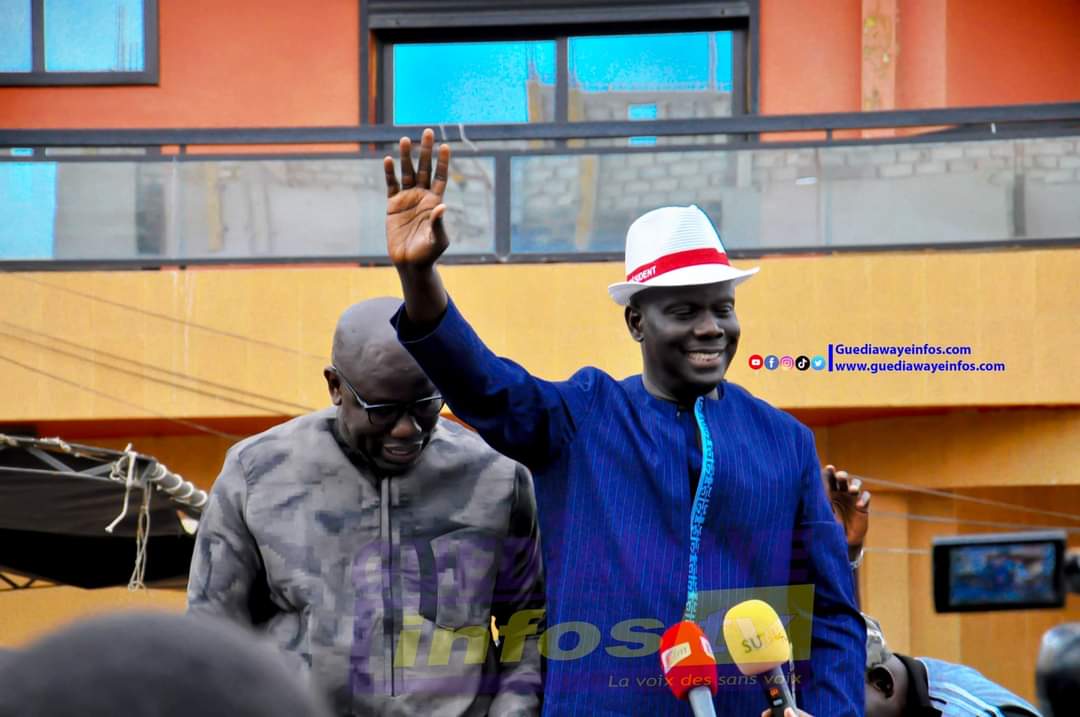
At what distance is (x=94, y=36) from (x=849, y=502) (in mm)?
10333

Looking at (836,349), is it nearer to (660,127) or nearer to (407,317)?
(660,127)

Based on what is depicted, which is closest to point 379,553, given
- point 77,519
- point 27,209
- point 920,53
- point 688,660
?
point 688,660

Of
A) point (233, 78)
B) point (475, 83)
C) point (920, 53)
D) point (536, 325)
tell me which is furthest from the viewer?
point (233, 78)

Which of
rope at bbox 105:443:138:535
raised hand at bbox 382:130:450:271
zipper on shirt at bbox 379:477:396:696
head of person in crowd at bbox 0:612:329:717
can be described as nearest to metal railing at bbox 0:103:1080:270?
rope at bbox 105:443:138:535

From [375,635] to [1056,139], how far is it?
27.5 feet

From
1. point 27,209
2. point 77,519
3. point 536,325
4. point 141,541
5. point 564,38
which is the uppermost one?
point 564,38

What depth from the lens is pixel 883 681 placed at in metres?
5.01

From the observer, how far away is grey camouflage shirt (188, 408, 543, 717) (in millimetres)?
3895

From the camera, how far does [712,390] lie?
3744 millimetres

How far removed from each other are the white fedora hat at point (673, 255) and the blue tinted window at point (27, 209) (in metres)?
8.93

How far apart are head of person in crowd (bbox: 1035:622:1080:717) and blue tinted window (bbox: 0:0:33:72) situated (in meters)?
13.2

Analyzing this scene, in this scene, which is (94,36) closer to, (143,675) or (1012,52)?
(1012,52)

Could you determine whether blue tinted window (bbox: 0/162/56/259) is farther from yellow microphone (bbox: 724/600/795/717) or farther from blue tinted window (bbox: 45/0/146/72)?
yellow microphone (bbox: 724/600/795/717)

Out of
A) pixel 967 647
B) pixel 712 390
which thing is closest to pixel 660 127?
pixel 967 647
